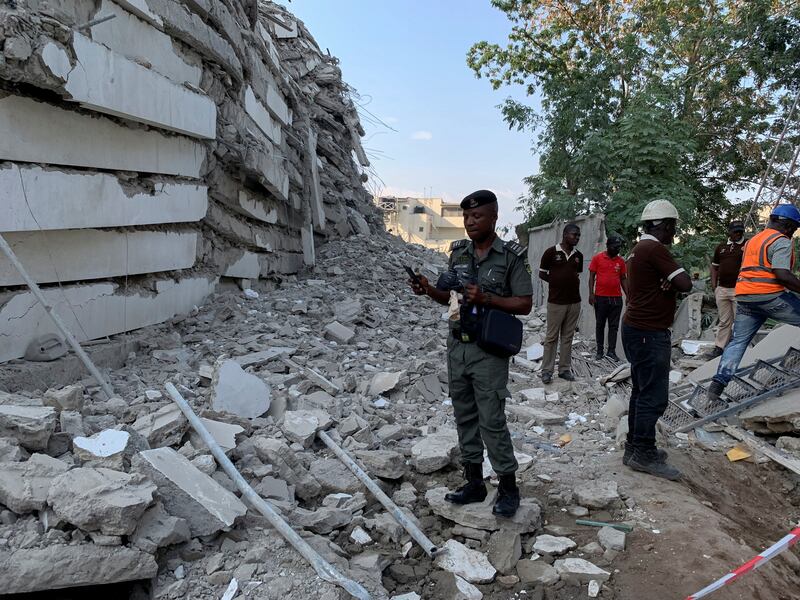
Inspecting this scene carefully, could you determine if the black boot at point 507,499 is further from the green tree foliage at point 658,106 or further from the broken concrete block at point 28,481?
the green tree foliage at point 658,106

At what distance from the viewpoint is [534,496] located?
11.1 feet

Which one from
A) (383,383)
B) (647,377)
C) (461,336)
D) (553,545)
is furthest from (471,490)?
(383,383)

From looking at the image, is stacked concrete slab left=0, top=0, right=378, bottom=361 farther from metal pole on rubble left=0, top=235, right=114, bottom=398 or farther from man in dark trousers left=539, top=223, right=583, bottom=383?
man in dark trousers left=539, top=223, right=583, bottom=383

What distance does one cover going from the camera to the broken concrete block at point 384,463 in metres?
3.42

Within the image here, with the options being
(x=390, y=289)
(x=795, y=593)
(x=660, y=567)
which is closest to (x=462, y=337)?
(x=660, y=567)

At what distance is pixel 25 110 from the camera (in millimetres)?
3662

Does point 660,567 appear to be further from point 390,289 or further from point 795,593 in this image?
point 390,289

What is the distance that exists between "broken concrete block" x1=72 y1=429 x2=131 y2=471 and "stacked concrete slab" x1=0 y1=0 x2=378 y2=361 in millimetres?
1542

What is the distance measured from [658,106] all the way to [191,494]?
1074 cm

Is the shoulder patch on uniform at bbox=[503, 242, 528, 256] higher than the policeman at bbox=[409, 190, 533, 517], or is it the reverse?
the shoulder patch on uniform at bbox=[503, 242, 528, 256]

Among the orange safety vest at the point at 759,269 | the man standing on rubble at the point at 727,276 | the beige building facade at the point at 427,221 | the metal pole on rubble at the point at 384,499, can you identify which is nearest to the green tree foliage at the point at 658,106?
the man standing on rubble at the point at 727,276

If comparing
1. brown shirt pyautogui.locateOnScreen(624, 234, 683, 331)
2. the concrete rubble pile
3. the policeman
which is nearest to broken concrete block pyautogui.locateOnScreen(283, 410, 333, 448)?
the concrete rubble pile

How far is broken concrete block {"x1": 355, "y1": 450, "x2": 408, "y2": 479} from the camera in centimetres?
342

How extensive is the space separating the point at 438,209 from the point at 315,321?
92.4 feet
